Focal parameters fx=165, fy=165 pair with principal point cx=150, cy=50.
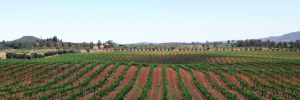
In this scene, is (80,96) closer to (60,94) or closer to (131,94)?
(60,94)

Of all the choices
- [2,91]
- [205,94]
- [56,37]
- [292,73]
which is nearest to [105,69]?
[2,91]

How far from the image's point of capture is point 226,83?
92.4ft

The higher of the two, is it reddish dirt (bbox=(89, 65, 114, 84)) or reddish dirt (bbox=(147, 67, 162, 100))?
reddish dirt (bbox=(89, 65, 114, 84))

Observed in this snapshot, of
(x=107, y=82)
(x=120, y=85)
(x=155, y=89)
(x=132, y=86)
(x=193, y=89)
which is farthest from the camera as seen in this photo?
(x=107, y=82)

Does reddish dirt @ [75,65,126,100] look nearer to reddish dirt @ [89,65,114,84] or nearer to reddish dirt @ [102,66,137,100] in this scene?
reddish dirt @ [89,65,114,84]

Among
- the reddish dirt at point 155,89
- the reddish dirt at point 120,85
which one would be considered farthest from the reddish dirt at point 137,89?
the reddish dirt at point 120,85

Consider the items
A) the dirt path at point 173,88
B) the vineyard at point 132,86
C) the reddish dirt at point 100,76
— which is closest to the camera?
the vineyard at point 132,86

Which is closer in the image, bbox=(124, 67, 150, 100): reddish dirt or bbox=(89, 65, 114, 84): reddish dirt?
bbox=(124, 67, 150, 100): reddish dirt

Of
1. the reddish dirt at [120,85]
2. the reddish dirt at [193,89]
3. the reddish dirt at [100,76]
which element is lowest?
the reddish dirt at [193,89]

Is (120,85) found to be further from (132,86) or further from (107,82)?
(107,82)

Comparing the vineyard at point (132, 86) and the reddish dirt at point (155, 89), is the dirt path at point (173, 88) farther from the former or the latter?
the reddish dirt at point (155, 89)

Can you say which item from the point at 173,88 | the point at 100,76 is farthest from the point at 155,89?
the point at 100,76

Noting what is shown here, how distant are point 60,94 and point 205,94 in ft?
63.0

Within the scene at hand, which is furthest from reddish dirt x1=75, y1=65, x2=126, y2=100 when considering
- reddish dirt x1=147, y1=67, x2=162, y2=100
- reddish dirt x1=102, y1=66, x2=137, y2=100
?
reddish dirt x1=147, y1=67, x2=162, y2=100
